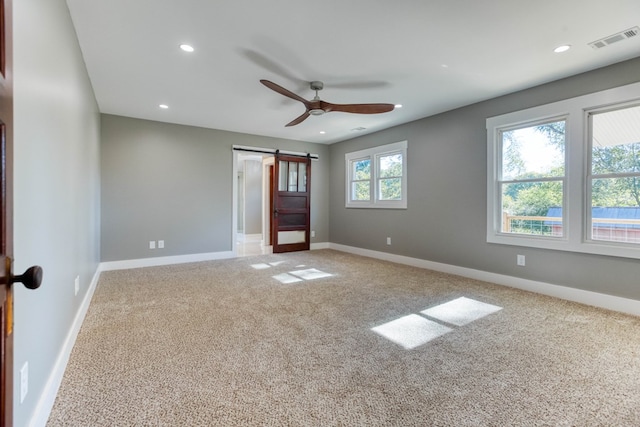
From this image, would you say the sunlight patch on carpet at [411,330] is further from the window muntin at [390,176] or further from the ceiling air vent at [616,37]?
the window muntin at [390,176]

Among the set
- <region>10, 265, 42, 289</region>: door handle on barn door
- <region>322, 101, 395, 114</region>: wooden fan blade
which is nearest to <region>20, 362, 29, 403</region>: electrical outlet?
<region>10, 265, 42, 289</region>: door handle on barn door

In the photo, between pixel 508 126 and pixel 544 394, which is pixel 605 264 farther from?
pixel 544 394

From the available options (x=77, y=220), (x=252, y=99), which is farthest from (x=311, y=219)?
(x=77, y=220)

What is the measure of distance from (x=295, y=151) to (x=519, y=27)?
4685 mm

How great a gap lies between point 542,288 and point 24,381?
447 cm

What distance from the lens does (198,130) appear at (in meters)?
5.52

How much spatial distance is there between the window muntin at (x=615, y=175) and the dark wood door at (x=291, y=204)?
4.78m

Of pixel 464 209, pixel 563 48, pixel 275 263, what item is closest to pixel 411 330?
pixel 464 209

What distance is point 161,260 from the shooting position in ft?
17.0

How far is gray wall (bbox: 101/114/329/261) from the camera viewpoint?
4801 mm

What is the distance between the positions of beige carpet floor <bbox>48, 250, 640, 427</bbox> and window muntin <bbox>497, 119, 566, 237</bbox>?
885 mm

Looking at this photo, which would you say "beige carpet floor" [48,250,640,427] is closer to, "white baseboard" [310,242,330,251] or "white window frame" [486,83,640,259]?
"white window frame" [486,83,640,259]

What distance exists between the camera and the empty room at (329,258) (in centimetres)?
154

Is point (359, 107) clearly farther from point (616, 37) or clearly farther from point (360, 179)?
point (360, 179)
